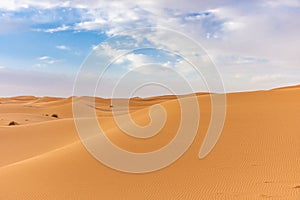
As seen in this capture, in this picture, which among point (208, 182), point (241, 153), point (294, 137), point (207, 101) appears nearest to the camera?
point (208, 182)

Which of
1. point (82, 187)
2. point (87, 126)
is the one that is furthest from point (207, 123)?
point (87, 126)

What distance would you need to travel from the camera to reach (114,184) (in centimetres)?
939

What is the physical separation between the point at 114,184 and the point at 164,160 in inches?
79.2

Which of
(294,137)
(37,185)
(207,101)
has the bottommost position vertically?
(37,185)

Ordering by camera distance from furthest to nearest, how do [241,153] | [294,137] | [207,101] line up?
[207,101]
[294,137]
[241,153]

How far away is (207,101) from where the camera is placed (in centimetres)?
1995

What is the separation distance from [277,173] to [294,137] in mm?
3153

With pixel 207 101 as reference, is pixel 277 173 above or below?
below

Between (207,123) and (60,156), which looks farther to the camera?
(207,123)

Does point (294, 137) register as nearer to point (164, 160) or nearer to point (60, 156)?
point (164, 160)

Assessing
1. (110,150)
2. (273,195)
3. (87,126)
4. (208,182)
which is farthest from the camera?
(87,126)

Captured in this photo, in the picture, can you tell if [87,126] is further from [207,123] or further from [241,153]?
[241,153]

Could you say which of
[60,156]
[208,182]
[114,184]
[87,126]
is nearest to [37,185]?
[114,184]

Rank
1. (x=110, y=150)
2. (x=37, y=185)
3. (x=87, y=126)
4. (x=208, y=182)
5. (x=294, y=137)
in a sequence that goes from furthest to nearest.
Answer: (x=87, y=126), (x=110, y=150), (x=294, y=137), (x=37, y=185), (x=208, y=182)
